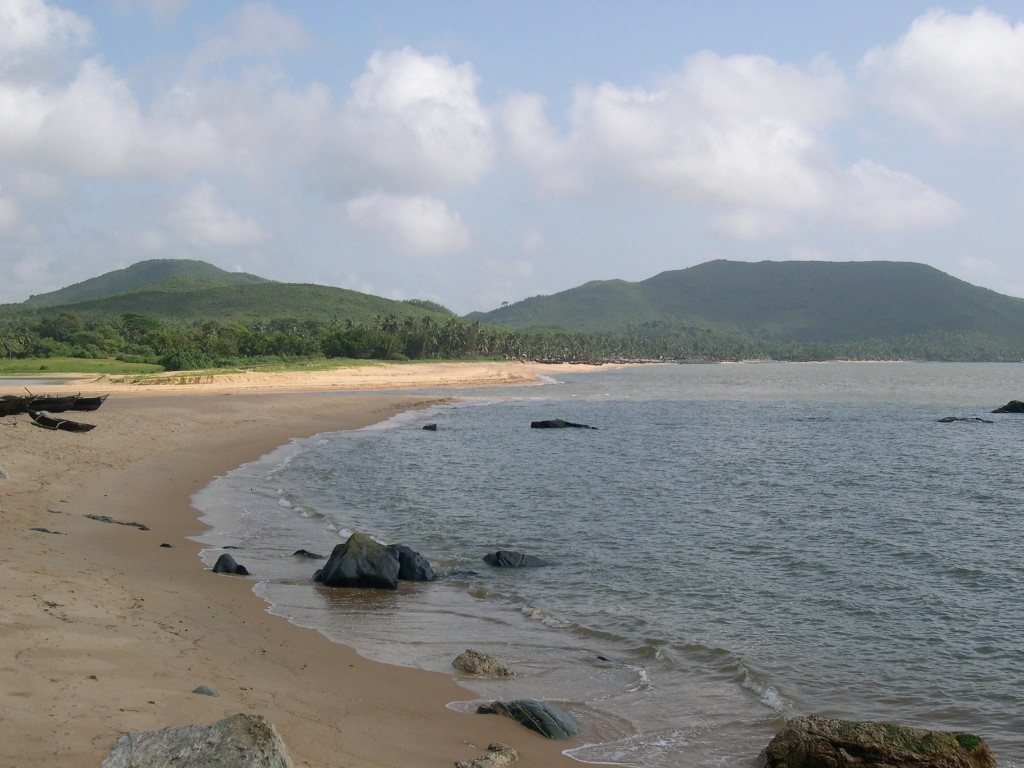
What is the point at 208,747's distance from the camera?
624 centimetres

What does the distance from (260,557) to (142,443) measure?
19293 mm

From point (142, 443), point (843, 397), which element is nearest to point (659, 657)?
point (142, 443)

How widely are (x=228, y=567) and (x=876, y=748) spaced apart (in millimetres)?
11963

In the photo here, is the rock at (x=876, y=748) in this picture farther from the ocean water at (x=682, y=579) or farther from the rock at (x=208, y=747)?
the rock at (x=208, y=747)

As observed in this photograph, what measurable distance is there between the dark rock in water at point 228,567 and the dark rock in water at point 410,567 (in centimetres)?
284

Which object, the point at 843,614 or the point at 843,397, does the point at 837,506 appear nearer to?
the point at 843,614

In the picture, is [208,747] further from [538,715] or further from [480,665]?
[480,665]

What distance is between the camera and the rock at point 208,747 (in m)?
6.18

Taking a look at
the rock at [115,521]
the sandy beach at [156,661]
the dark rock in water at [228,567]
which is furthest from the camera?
the rock at [115,521]

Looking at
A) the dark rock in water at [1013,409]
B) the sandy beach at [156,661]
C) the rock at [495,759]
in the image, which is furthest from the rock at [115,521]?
the dark rock in water at [1013,409]

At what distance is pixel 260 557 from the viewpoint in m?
17.9

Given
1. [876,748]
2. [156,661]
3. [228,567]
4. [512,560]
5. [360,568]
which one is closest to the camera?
[876,748]

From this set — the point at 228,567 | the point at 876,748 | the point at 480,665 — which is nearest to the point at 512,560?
the point at 228,567

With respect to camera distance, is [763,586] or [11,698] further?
[763,586]
